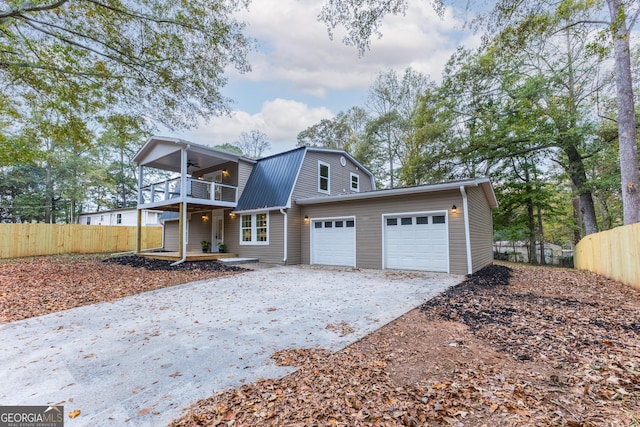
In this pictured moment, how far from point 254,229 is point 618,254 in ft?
40.5

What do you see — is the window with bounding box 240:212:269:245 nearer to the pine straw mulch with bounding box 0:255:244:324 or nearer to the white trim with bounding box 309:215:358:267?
the white trim with bounding box 309:215:358:267

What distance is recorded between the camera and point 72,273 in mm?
8578

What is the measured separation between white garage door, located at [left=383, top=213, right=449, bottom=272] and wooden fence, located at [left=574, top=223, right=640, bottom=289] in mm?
3925

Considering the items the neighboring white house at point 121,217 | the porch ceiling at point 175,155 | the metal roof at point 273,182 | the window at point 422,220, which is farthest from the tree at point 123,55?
the neighboring white house at point 121,217

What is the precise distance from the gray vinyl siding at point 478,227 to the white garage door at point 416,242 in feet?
2.94

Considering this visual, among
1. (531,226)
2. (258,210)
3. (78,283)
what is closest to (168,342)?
(78,283)

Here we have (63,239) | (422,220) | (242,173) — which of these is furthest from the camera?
(63,239)

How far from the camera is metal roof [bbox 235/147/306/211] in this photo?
39.0 ft

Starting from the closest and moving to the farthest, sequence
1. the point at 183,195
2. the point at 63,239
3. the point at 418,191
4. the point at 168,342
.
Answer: the point at 168,342 < the point at 418,191 < the point at 183,195 < the point at 63,239

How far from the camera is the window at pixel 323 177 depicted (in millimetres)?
13340

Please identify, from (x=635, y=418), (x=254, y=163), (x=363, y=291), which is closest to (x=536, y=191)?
(x=363, y=291)

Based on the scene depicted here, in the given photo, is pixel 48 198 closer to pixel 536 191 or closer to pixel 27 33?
pixel 27 33

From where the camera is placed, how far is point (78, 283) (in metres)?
7.34

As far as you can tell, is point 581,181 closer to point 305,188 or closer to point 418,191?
point 418,191
